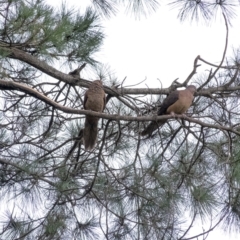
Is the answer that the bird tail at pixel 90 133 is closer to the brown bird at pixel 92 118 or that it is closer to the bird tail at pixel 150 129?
the brown bird at pixel 92 118

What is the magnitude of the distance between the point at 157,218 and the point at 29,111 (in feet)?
3.81

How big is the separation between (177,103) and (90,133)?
1.68 ft

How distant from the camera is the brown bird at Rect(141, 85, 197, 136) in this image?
12.4ft

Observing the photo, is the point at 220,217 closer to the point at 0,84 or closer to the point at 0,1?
the point at 0,84

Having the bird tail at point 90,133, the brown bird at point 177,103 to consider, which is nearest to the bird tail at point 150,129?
the brown bird at point 177,103

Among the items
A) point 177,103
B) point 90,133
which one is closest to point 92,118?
point 90,133

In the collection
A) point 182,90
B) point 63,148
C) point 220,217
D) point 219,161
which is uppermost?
point 182,90

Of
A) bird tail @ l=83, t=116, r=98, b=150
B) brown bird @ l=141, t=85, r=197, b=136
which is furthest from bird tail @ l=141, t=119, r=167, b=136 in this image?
bird tail @ l=83, t=116, r=98, b=150

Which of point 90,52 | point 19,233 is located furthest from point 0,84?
point 19,233

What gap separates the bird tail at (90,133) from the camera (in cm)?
384

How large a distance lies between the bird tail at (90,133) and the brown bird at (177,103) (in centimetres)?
27

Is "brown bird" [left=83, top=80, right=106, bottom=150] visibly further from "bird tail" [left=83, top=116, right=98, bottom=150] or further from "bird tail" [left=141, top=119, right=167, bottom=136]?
"bird tail" [left=141, top=119, right=167, bottom=136]

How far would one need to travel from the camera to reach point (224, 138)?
358 centimetres

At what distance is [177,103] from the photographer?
379 centimetres
